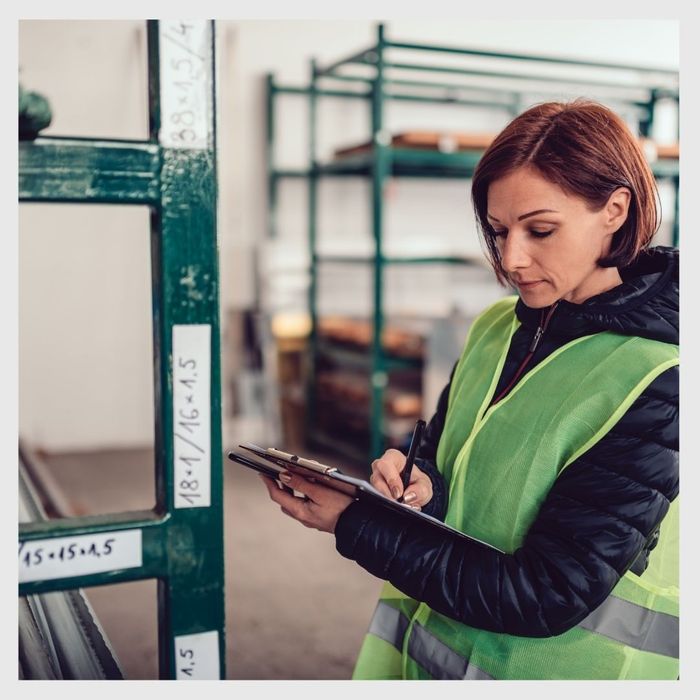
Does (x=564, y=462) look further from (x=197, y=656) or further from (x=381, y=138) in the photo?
(x=381, y=138)

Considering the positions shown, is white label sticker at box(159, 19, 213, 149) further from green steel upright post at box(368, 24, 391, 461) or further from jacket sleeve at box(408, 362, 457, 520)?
green steel upright post at box(368, 24, 391, 461)

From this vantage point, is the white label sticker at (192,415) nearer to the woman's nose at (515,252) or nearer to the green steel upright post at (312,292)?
the woman's nose at (515,252)

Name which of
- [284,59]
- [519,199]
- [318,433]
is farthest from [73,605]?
[284,59]

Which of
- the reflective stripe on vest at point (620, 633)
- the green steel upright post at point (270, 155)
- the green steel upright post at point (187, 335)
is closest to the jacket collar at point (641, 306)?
the reflective stripe on vest at point (620, 633)

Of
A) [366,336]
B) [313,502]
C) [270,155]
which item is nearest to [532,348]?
[313,502]

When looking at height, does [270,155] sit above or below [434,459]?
above

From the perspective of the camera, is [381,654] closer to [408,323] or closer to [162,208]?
[162,208]

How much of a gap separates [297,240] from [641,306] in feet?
14.3

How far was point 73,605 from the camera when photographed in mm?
1469

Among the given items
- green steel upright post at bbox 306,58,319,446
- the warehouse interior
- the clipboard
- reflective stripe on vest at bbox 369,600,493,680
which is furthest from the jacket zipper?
green steel upright post at bbox 306,58,319,446

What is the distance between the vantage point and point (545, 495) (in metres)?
1.08

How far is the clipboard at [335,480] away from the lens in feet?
3.21

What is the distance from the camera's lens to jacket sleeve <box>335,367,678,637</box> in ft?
3.23

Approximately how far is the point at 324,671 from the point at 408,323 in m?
2.13
